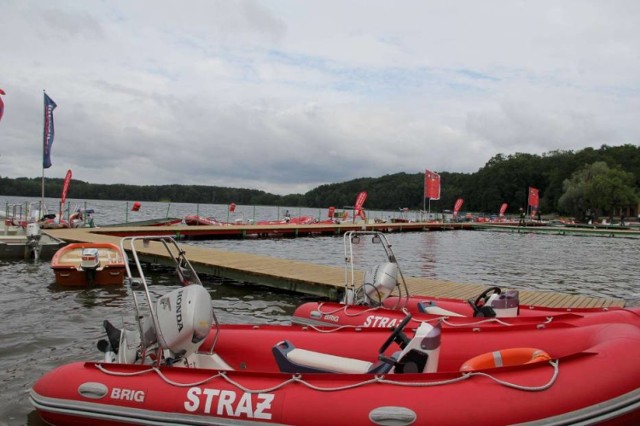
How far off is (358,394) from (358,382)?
12cm

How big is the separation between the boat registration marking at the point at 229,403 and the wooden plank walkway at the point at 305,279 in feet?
15.5

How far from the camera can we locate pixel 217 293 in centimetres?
1138

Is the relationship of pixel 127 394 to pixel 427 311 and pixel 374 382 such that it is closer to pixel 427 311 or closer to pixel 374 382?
pixel 374 382

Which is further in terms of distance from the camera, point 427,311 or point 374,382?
point 427,311

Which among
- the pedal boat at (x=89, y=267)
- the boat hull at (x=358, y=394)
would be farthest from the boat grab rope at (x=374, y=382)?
the pedal boat at (x=89, y=267)

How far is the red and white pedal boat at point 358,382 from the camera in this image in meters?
3.45

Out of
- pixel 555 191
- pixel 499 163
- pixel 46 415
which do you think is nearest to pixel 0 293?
pixel 46 415

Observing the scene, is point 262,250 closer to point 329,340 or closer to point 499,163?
point 329,340

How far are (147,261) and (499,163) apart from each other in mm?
109392

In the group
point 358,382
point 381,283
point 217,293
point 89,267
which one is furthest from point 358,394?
point 89,267

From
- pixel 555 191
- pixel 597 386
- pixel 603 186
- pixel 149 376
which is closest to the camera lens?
pixel 597 386

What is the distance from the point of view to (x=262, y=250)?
21.4 meters

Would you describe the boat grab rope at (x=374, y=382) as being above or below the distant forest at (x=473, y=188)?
below

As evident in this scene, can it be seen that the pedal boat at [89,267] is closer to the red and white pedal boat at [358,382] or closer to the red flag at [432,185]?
the red and white pedal boat at [358,382]
